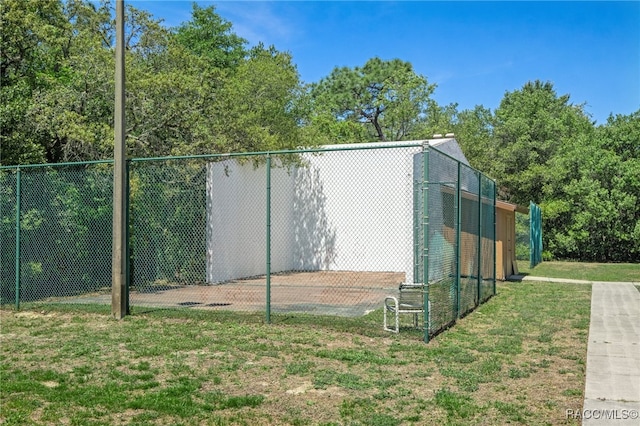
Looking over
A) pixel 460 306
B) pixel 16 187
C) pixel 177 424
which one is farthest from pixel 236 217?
pixel 177 424

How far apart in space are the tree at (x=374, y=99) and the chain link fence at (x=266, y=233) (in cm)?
1660

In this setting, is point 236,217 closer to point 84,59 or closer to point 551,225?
point 84,59

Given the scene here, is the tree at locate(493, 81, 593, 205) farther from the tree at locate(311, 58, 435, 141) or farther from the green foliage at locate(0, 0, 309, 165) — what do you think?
the green foliage at locate(0, 0, 309, 165)

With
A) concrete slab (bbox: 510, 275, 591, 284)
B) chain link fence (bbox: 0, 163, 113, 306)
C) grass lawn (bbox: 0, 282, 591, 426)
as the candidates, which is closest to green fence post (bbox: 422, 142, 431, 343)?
grass lawn (bbox: 0, 282, 591, 426)

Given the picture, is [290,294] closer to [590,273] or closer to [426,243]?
[426,243]

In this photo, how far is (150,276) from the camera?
45.1 feet

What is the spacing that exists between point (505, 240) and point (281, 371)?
12543 millimetres

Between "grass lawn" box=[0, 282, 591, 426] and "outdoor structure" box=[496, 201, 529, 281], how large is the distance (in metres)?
7.14

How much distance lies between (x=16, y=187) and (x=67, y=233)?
1.36m

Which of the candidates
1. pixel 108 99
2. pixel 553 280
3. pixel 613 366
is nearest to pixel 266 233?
pixel 108 99

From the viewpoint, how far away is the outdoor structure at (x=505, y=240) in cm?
1643

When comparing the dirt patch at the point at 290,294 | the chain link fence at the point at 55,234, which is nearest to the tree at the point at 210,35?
the dirt patch at the point at 290,294

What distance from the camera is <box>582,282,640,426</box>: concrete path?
4766mm

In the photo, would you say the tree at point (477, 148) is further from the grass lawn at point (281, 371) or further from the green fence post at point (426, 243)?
the green fence post at point (426, 243)
